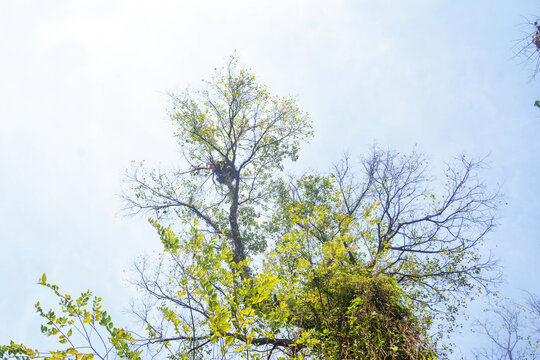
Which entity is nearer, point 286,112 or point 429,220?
point 429,220

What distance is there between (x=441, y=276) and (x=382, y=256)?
146 inches

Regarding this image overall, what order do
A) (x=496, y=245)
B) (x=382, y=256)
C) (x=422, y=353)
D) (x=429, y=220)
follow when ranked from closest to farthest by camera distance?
(x=422, y=353) < (x=382, y=256) < (x=496, y=245) < (x=429, y=220)

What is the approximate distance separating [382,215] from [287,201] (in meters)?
3.59

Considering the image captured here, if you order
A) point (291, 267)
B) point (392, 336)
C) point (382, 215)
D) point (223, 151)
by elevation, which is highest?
point (223, 151)

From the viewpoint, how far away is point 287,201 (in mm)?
11133

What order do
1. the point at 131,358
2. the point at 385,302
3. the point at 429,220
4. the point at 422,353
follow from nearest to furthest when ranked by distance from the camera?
the point at 131,358, the point at 422,353, the point at 385,302, the point at 429,220

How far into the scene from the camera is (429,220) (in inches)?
376

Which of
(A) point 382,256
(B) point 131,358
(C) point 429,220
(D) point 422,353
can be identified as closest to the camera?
(B) point 131,358

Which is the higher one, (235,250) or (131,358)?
(235,250)

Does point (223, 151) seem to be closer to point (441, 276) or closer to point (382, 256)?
point (382, 256)

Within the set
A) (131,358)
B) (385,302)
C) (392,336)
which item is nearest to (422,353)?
(392,336)

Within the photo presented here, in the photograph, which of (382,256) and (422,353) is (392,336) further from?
(382,256)

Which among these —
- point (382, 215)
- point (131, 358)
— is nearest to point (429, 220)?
point (382, 215)

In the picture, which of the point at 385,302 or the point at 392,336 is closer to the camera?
the point at 392,336
